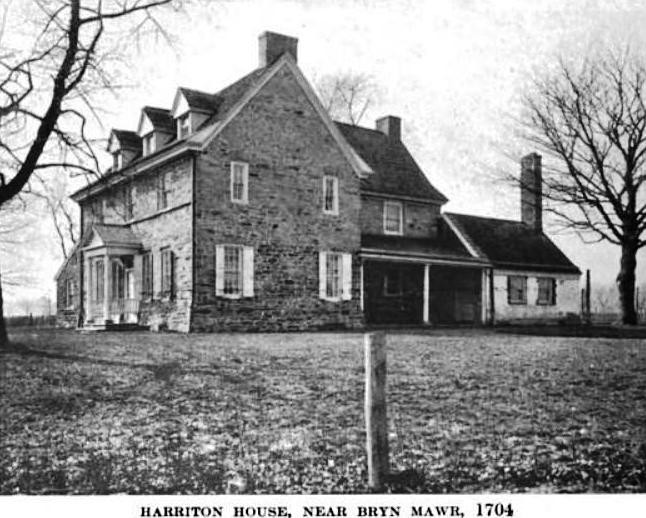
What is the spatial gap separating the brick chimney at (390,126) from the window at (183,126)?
8032mm

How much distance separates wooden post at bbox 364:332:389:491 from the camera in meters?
4.55

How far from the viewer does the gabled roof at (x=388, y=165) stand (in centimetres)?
2053

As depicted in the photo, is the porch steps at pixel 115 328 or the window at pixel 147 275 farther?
the window at pixel 147 275

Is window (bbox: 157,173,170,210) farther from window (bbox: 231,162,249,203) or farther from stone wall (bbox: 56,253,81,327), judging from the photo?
stone wall (bbox: 56,253,81,327)

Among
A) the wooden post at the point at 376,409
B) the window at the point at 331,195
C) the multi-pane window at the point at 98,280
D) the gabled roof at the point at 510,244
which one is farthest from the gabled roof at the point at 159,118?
the wooden post at the point at 376,409

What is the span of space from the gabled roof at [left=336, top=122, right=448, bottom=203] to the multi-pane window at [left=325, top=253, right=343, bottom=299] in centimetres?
400

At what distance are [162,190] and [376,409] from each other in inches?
484

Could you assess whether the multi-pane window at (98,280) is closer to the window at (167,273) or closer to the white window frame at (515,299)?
the window at (167,273)

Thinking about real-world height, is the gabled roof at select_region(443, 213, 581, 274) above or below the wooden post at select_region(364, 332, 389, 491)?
above

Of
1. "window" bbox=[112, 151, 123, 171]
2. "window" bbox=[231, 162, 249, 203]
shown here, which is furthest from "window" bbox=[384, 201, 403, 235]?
"window" bbox=[112, 151, 123, 171]

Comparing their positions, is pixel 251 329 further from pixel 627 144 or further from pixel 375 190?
pixel 627 144

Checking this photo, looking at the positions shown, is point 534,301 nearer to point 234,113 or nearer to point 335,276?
point 335,276

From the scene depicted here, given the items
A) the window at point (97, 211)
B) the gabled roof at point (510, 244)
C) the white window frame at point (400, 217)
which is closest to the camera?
the window at point (97, 211)

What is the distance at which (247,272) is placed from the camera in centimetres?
1499
